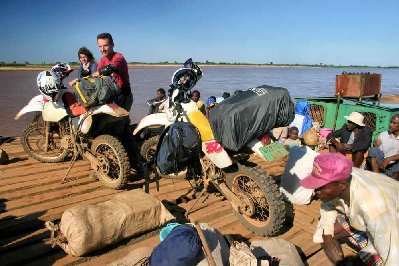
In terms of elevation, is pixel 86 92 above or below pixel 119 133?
above

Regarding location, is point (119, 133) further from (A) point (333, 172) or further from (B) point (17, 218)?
(A) point (333, 172)

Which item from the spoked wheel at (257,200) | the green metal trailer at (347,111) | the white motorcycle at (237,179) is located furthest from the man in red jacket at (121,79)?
the green metal trailer at (347,111)

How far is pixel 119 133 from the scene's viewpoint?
4.98m

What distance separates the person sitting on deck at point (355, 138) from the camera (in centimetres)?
570

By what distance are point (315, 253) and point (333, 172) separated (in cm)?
147

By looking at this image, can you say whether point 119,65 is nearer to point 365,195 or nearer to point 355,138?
point 365,195

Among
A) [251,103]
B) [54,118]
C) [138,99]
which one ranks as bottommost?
[138,99]

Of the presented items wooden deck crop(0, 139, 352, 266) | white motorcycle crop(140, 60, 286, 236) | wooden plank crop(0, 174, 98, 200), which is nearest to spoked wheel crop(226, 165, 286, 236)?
white motorcycle crop(140, 60, 286, 236)

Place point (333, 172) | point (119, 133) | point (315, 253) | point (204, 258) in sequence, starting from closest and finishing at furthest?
point (333, 172) → point (204, 258) → point (315, 253) → point (119, 133)

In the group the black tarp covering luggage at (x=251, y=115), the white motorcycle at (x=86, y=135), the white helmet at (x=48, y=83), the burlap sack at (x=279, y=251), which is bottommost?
the burlap sack at (x=279, y=251)

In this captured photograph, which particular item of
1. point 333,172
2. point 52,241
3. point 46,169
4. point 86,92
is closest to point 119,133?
point 86,92

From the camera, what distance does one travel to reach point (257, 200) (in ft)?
11.2

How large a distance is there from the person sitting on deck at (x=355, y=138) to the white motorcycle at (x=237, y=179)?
313cm

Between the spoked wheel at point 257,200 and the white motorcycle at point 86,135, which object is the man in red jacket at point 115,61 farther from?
the spoked wheel at point 257,200
